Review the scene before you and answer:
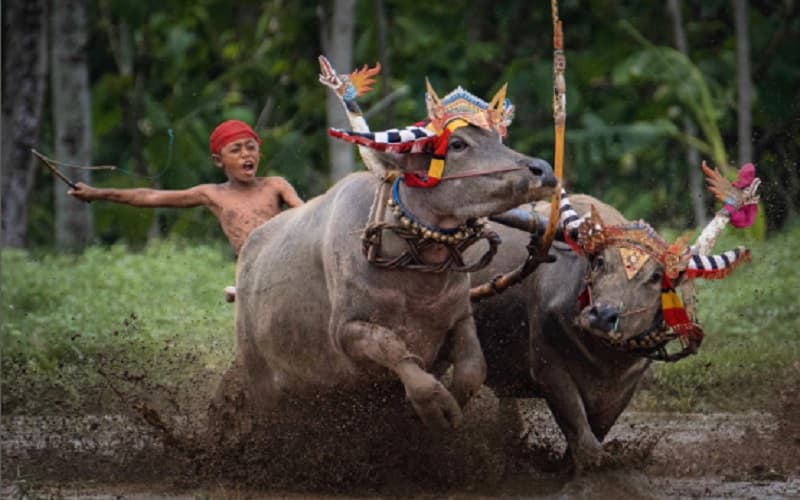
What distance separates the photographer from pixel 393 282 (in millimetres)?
7961

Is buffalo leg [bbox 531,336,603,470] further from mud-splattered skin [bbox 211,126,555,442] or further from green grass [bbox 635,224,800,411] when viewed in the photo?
green grass [bbox 635,224,800,411]

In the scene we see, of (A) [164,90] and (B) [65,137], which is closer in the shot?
(B) [65,137]

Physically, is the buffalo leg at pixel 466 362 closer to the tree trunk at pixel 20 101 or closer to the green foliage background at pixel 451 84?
the green foliage background at pixel 451 84

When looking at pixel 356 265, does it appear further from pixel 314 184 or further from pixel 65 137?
pixel 314 184

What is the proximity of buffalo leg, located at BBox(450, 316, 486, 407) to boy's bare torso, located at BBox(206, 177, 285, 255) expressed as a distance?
1.80m

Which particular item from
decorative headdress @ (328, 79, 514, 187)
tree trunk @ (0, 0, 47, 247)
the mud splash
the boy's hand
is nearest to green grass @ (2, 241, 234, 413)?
the mud splash

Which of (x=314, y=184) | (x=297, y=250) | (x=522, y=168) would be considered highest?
(x=522, y=168)

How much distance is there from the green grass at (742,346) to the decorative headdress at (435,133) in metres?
2.90

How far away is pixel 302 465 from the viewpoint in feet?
28.3

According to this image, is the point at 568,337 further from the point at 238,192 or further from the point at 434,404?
the point at 238,192

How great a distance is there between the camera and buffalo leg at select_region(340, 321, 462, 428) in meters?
7.73

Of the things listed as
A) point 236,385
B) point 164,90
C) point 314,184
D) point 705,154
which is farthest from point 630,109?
point 236,385

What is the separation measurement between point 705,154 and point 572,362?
9.69 meters

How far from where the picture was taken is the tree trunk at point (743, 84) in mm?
16188
